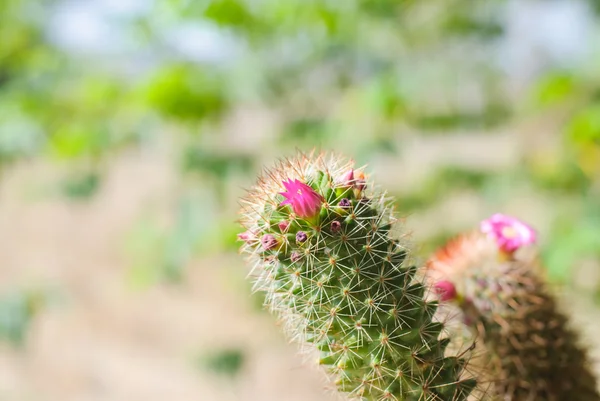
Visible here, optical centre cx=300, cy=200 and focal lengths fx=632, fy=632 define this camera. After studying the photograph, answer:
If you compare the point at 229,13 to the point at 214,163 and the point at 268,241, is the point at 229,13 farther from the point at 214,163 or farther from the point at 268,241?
the point at 268,241

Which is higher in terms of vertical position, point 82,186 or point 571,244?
point 82,186

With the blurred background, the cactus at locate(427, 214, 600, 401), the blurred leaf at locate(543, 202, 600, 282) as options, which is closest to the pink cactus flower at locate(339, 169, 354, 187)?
the cactus at locate(427, 214, 600, 401)

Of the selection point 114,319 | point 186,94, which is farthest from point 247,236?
point 114,319

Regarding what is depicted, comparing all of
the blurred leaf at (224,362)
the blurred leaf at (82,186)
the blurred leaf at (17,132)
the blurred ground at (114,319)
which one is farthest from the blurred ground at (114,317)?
the blurred leaf at (82,186)

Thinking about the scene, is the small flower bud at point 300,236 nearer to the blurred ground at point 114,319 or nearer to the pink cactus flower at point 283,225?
the pink cactus flower at point 283,225

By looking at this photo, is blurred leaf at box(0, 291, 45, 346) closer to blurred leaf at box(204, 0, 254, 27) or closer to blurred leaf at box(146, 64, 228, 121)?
blurred leaf at box(146, 64, 228, 121)

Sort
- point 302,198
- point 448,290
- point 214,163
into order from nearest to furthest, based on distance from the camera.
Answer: point 302,198 → point 448,290 → point 214,163
